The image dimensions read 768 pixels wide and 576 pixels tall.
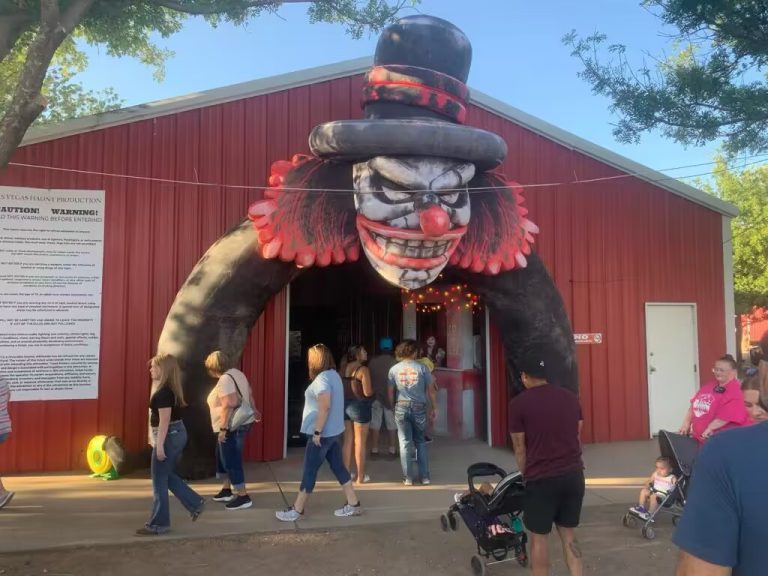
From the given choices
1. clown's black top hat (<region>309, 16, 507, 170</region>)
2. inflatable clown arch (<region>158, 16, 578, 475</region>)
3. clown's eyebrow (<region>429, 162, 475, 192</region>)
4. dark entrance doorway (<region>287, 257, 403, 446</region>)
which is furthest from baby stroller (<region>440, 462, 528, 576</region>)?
dark entrance doorway (<region>287, 257, 403, 446</region>)

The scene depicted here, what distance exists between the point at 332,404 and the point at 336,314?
963 centimetres

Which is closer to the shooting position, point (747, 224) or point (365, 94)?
point (365, 94)

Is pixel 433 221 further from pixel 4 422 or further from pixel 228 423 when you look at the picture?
pixel 4 422

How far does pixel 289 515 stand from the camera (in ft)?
18.1

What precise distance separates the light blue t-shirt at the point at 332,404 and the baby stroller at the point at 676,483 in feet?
9.28

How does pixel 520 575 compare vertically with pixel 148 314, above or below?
below

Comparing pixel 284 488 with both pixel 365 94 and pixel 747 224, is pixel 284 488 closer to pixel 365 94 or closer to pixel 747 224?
pixel 365 94

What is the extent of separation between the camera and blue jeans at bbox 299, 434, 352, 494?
5387 mm

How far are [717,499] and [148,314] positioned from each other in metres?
7.24

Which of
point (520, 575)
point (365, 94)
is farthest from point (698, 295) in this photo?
point (520, 575)

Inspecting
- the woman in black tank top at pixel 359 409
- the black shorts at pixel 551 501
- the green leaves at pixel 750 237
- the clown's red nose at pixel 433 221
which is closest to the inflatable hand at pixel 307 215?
the clown's red nose at pixel 433 221

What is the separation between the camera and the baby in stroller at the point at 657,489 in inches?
211

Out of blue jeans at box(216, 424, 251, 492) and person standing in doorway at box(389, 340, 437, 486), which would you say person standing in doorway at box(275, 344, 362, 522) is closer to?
blue jeans at box(216, 424, 251, 492)

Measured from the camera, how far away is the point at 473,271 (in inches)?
295
